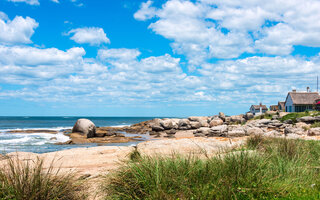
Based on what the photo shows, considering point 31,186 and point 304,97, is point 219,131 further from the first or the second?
point 304,97

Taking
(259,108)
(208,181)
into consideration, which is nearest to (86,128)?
(208,181)

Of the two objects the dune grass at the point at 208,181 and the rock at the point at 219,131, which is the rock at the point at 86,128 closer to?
the rock at the point at 219,131

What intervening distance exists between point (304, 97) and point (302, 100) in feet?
3.08

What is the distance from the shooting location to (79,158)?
38.3 feet

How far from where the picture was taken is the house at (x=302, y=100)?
171 feet

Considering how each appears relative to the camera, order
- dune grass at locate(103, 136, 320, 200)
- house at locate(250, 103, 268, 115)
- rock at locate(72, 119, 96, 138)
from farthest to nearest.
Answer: house at locate(250, 103, 268, 115) < rock at locate(72, 119, 96, 138) < dune grass at locate(103, 136, 320, 200)

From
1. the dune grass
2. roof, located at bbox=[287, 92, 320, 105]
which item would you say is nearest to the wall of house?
roof, located at bbox=[287, 92, 320, 105]

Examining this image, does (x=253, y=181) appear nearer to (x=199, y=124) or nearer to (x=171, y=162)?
(x=171, y=162)

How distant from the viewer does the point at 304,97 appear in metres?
53.1

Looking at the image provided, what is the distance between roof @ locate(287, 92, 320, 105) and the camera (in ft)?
172

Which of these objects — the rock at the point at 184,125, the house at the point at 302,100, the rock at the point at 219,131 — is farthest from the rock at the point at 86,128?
the house at the point at 302,100

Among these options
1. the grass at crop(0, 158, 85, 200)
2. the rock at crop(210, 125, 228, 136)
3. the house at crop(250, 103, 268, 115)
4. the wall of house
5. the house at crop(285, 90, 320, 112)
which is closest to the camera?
the grass at crop(0, 158, 85, 200)

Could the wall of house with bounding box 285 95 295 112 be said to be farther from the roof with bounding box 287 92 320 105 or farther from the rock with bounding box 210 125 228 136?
the rock with bounding box 210 125 228 136

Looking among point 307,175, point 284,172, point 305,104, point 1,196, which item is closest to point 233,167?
point 284,172
